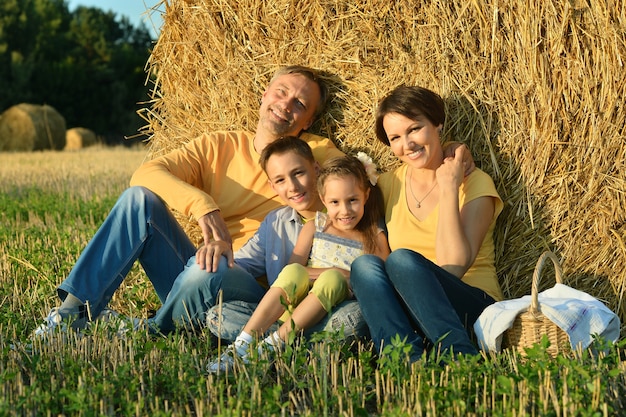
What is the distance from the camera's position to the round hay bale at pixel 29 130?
20.8 meters

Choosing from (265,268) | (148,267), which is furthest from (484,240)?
(148,267)

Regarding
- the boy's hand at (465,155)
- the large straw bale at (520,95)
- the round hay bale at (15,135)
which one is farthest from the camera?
the round hay bale at (15,135)

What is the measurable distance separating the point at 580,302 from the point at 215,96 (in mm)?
2609

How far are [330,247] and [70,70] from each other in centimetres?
2883

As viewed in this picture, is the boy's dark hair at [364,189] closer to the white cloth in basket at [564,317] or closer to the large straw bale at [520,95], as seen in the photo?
the large straw bale at [520,95]

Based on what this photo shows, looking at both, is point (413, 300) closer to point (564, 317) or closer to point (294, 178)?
point (564, 317)

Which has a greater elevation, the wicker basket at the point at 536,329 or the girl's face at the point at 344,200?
the girl's face at the point at 344,200

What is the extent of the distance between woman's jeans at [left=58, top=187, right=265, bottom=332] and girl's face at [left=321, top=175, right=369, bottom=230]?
489 millimetres

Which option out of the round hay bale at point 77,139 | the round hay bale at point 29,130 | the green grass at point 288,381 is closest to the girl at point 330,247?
the green grass at point 288,381

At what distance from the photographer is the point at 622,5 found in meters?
4.00

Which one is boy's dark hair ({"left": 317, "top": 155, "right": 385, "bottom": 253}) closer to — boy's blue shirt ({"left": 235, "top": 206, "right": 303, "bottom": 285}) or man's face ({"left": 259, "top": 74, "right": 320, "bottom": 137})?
boy's blue shirt ({"left": 235, "top": 206, "right": 303, "bottom": 285})

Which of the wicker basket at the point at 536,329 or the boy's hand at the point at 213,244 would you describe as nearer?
the wicker basket at the point at 536,329

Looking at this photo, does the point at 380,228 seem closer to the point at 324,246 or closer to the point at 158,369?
the point at 324,246

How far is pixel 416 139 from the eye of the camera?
413cm
